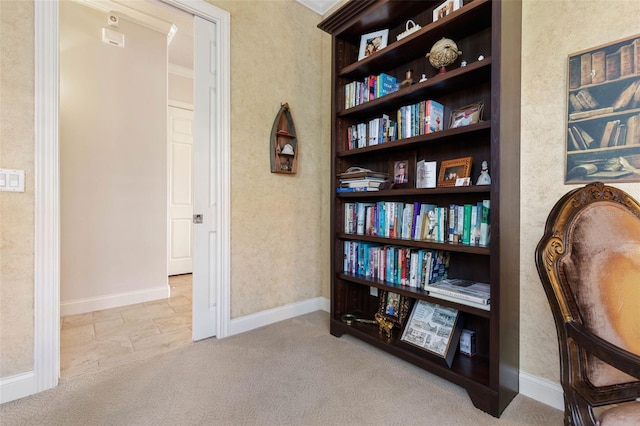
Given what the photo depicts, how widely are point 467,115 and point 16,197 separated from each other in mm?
2487

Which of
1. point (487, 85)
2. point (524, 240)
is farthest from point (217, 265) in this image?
point (487, 85)

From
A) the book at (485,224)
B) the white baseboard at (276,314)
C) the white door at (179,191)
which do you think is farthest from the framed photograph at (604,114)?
the white door at (179,191)

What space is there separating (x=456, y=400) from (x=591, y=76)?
5.51 feet

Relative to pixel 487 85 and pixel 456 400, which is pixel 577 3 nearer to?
pixel 487 85

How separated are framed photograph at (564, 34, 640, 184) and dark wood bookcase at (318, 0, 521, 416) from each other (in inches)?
9.0

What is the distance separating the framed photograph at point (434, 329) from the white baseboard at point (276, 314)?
1.08 metres

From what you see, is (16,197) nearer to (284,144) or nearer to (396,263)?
(284,144)

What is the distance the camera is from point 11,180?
4.99 feet

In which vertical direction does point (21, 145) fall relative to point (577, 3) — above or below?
below

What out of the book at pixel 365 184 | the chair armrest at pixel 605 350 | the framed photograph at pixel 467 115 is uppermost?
the framed photograph at pixel 467 115

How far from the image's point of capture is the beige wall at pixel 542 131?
144 cm

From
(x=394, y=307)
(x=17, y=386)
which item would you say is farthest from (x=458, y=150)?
(x=17, y=386)

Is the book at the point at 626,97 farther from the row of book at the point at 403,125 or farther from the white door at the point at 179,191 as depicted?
the white door at the point at 179,191

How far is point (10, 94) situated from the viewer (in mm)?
1526
